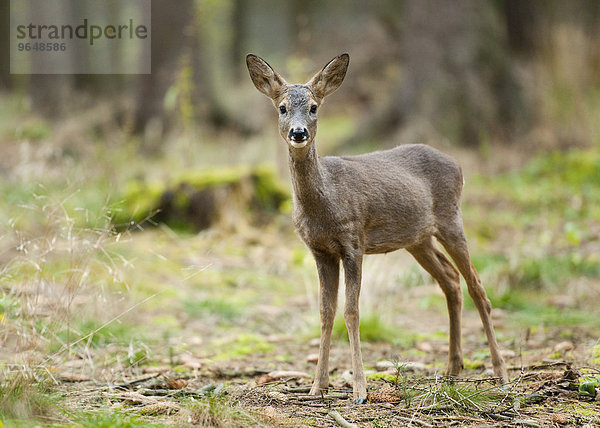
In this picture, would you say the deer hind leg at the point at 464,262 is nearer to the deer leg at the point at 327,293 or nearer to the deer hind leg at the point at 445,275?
the deer hind leg at the point at 445,275

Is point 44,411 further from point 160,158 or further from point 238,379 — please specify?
point 160,158

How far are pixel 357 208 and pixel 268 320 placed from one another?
2748mm

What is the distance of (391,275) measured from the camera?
743 centimetres

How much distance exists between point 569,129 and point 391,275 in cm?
602

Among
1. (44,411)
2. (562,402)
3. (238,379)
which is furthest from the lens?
(238,379)

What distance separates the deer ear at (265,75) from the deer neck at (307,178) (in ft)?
1.58

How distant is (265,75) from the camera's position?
4.73m

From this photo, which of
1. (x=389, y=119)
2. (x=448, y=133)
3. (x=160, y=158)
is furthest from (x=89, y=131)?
(x=448, y=133)

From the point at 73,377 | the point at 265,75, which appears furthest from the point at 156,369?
the point at 265,75

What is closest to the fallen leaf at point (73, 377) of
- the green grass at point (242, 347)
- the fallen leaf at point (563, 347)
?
the green grass at point (242, 347)

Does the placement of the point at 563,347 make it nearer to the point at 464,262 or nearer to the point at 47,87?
the point at 464,262

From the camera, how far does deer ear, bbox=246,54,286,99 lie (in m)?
4.70

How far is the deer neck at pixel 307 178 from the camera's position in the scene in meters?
4.52

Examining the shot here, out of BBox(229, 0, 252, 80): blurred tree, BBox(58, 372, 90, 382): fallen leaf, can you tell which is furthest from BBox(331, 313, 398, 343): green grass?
BBox(229, 0, 252, 80): blurred tree
